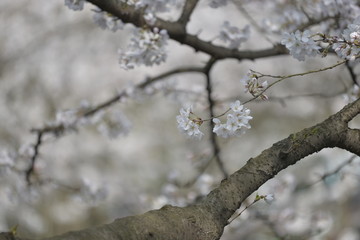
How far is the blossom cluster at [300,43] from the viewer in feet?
4.39

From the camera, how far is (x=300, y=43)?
1.35 m

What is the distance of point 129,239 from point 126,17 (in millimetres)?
1069

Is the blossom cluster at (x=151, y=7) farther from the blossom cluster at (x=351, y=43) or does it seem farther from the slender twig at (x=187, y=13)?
the blossom cluster at (x=351, y=43)

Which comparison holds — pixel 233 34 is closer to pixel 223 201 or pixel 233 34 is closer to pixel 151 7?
pixel 151 7

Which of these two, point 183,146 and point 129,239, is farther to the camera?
point 183,146

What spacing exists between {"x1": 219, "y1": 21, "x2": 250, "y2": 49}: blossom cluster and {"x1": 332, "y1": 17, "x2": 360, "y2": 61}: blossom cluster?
3.45 feet

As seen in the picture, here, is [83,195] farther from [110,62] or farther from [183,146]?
[110,62]

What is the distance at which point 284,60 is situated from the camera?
6000mm

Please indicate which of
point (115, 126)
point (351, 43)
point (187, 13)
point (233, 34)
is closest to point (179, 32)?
point (187, 13)

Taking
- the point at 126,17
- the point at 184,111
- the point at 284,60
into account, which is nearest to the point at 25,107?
the point at 284,60

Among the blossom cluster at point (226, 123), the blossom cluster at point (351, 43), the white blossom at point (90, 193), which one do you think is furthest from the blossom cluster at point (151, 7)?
the white blossom at point (90, 193)

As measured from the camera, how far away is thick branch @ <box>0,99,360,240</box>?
0.99 m

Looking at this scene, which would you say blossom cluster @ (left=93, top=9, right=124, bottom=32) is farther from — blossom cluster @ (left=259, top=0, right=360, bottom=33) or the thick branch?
the thick branch

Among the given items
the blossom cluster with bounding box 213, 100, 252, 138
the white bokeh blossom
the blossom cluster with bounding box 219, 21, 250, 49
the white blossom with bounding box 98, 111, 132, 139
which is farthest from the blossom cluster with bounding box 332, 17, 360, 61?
the white blossom with bounding box 98, 111, 132, 139
